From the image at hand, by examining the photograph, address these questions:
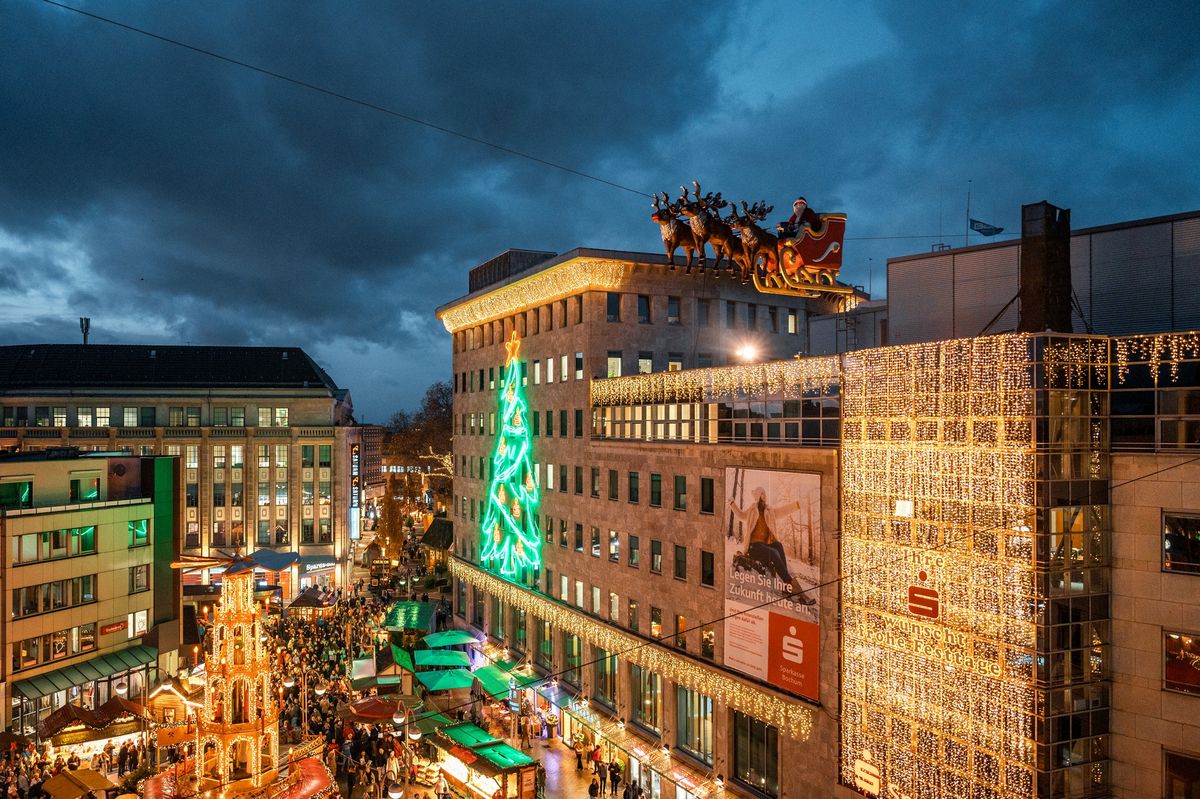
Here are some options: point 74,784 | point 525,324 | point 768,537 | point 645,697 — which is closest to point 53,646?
point 74,784

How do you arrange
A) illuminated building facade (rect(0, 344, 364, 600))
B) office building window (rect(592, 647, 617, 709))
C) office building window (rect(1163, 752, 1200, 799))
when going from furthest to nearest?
illuminated building facade (rect(0, 344, 364, 600)) < office building window (rect(592, 647, 617, 709)) < office building window (rect(1163, 752, 1200, 799))

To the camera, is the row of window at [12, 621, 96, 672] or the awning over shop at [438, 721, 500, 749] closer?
the awning over shop at [438, 721, 500, 749]

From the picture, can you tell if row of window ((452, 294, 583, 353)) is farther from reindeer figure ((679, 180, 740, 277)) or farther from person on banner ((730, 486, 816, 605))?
person on banner ((730, 486, 816, 605))

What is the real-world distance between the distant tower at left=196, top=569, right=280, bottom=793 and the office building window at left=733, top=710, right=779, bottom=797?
16.3m

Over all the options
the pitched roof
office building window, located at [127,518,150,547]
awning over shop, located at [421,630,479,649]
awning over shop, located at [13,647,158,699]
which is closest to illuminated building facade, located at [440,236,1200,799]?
awning over shop, located at [421,630,479,649]

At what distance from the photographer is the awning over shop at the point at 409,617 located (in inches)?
2063

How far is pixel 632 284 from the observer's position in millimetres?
44125

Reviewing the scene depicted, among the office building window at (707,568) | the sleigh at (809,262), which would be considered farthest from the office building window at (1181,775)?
the sleigh at (809,262)

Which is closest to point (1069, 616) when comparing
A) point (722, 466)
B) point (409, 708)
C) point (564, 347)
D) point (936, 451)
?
point (936, 451)

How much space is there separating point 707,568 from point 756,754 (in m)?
7.11

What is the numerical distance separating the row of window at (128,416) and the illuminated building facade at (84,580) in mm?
28969

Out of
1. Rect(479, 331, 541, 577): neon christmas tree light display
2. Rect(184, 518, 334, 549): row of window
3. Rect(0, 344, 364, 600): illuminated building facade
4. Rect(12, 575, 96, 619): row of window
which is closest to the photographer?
Rect(12, 575, 96, 619): row of window

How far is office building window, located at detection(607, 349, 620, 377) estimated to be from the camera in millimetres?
44094

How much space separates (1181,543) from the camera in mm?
19047
